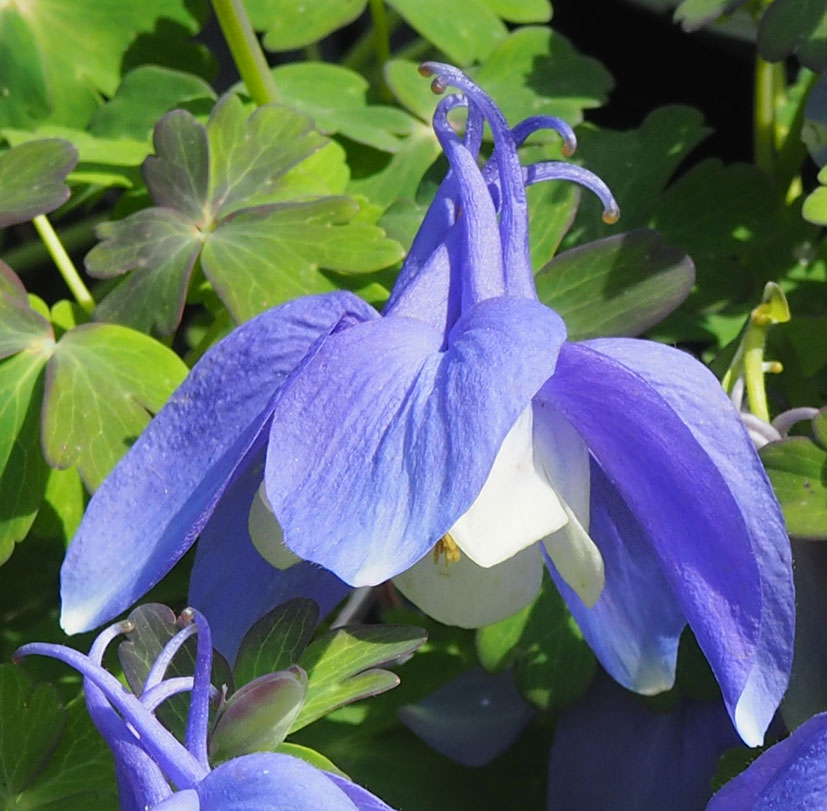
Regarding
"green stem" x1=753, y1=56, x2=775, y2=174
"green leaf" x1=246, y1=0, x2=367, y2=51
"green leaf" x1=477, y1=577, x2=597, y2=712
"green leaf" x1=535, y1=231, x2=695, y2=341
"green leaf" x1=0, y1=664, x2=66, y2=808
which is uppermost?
"green leaf" x1=246, y1=0, x2=367, y2=51

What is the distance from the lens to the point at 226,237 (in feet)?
2.72

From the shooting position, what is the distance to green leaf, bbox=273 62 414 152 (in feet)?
3.24

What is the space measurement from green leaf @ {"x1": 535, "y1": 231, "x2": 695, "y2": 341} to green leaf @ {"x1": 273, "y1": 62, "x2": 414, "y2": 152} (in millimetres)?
266

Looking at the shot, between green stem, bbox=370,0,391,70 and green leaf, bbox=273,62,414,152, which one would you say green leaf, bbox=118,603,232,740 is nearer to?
green leaf, bbox=273,62,414,152

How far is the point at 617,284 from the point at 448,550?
0.25 metres

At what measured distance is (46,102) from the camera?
3.52 feet

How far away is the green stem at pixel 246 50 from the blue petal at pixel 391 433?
509 mm

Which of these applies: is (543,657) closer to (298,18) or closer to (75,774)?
(75,774)

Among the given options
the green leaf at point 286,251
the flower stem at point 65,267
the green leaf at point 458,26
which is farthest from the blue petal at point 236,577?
the green leaf at point 458,26

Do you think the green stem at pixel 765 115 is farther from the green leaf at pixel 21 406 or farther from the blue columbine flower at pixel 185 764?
the blue columbine flower at pixel 185 764

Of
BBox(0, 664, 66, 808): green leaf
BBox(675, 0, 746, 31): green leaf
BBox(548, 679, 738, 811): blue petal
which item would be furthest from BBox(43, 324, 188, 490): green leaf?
BBox(675, 0, 746, 31): green leaf

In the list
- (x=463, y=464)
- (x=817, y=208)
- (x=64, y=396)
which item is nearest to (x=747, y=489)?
(x=463, y=464)

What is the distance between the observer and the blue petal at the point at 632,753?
73cm

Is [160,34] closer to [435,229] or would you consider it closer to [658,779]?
[435,229]
